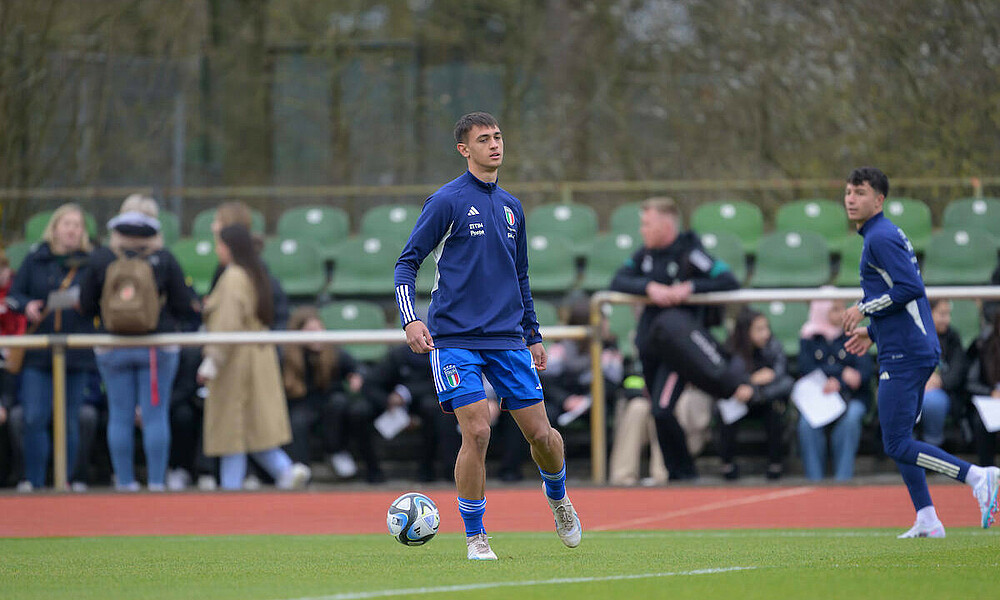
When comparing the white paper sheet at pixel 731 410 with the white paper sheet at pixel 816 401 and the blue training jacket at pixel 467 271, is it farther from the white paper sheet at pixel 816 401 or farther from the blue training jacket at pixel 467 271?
the blue training jacket at pixel 467 271

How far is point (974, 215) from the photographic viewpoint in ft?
49.4

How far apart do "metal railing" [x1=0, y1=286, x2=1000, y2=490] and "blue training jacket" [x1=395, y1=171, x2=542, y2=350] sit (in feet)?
15.4

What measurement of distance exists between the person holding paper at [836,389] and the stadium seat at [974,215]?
3.89 m

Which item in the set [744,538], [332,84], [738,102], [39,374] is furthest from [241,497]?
[332,84]

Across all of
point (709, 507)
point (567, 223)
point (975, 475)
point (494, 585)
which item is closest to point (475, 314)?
point (494, 585)

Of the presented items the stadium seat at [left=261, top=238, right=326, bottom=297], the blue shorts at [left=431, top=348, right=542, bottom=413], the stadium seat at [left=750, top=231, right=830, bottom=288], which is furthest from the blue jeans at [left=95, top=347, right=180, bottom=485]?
the stadium seat at [left=750, top=231, right=830, bottom=288]

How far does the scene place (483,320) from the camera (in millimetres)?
6496

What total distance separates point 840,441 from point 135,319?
20.5 feet

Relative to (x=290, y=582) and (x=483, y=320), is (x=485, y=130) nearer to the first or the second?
(x=483, y=320)

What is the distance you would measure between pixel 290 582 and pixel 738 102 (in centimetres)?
1458

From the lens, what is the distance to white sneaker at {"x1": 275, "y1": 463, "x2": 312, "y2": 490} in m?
11.7

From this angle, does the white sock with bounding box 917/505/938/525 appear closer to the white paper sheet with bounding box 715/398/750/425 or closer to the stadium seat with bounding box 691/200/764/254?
the white paper sheet with bounding box 715/398/750/425

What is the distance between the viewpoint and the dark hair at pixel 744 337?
1182 centimetres

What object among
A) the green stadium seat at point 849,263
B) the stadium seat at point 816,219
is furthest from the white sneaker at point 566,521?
the stadium seat at point 816,219
